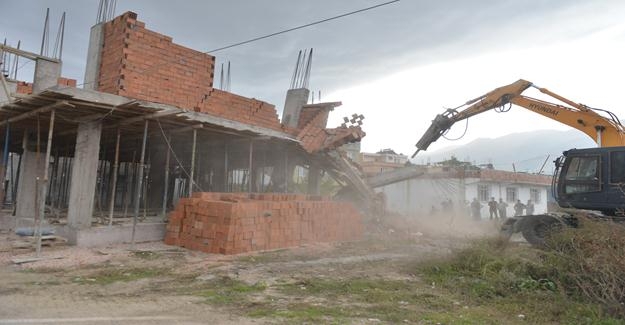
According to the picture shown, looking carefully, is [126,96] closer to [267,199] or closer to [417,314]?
[267,199]

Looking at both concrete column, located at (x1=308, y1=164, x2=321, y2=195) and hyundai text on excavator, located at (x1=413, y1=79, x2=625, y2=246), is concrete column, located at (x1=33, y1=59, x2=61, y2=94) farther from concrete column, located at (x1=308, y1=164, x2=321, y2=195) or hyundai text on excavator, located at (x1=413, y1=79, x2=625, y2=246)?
hyundai text on excavator, located at (x1=413, y1=79, x2=625, y2=246)

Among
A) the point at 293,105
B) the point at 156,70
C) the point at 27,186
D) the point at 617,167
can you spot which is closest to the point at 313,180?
the point at 293,105

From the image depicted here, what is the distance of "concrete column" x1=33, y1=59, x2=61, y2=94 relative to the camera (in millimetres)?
13648

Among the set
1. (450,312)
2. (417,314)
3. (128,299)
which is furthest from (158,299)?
(450,312)

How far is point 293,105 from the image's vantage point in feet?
51.6

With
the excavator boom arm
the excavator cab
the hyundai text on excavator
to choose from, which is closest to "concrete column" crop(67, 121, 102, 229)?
the excavator boom arm

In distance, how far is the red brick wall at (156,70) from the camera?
10203 millimetres

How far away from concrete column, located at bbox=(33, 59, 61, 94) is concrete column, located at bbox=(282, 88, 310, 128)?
24.3 ft

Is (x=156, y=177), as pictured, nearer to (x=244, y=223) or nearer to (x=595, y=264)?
(x=244, y=223)

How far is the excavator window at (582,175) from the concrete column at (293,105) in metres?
8.52

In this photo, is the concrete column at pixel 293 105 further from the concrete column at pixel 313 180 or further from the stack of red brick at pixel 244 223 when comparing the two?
the stack of red brick at pixel 244 223

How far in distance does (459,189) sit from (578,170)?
60.8 ft

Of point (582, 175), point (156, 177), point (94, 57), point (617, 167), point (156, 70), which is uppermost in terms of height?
point (94, 57)

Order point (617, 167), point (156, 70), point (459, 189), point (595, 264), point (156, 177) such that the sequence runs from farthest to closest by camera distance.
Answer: point (459, 189)
point (156, 177)
point (156, 70)
point (617, 167)
point (595, 264)
